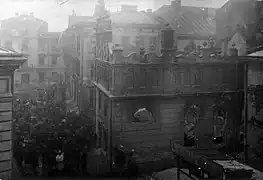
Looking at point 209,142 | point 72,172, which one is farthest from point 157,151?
point 72,172

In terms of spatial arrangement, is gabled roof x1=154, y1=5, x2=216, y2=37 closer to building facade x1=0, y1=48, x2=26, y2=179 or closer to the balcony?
the balcony

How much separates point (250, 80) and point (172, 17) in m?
1.53

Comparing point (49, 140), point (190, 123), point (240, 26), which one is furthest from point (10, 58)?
point (240, 26)

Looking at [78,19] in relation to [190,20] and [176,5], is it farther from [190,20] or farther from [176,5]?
[190,20]

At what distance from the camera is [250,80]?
371 centimetres

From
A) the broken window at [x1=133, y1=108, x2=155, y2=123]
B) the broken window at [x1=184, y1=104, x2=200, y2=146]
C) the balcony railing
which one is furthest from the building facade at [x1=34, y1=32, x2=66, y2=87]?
the broken window at [x1=184, y1=104, x2=200, y2=146]

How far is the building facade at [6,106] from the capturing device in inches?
102

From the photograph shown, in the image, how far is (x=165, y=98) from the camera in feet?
13.2

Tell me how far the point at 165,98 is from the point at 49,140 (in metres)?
1.52

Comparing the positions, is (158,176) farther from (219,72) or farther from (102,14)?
(102,14)

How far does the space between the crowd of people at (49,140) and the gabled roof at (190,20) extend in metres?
1.87

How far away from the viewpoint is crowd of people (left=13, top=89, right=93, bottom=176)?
3.83 metres

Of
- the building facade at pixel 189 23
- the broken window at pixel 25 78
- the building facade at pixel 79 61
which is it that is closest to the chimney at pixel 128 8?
the building facade at pixel 189 23

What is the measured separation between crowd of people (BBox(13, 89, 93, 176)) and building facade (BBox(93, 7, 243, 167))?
376mm
